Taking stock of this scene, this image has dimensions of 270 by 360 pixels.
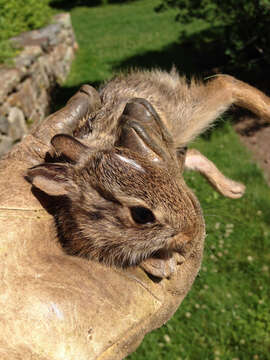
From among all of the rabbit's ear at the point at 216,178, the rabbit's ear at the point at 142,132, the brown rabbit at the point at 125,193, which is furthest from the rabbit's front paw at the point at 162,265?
the rabbit's ear at the point at 216,178

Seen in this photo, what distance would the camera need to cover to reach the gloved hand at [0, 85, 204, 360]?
1621mm

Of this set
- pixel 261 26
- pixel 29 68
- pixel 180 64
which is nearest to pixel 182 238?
pixel 29 68

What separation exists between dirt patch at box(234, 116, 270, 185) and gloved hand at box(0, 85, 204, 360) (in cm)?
532

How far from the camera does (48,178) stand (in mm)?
2012

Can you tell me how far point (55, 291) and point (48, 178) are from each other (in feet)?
2.10

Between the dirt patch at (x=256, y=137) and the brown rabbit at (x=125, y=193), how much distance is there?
5183 mm

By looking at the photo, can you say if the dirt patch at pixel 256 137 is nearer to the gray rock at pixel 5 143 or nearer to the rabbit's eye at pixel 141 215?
the gray rock at pixel 5 143

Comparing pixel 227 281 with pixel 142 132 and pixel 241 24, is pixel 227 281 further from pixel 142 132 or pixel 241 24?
pixel 241 24

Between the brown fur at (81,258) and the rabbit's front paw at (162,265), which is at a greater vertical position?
the brown fur at (81,258)

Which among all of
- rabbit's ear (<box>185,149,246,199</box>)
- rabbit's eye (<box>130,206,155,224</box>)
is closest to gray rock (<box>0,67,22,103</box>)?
rabbit's ear (<box>185,149,246,199</box>)

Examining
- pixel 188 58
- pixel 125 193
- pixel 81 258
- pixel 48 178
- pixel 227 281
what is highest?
pixel 48 178

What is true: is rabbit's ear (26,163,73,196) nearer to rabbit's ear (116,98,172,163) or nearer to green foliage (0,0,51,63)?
rabbit's ear (116,98,172,163)

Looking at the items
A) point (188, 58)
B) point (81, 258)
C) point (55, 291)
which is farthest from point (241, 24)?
point (55, 291)

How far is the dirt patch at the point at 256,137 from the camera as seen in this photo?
7154 millimetres
